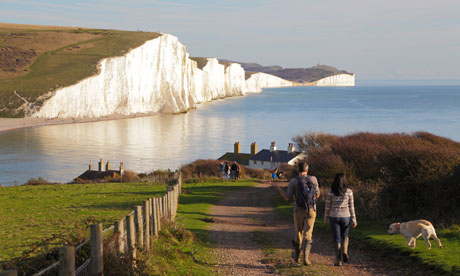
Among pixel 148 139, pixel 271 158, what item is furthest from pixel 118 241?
pixel 148 139

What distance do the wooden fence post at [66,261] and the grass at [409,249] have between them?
6673 mm

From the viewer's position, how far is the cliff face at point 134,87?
394ft

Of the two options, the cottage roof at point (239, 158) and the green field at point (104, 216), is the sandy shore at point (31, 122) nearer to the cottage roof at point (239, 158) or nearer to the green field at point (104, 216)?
the cottage roof at point (239, 158)

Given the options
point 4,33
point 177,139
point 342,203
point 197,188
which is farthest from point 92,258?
point 4,33

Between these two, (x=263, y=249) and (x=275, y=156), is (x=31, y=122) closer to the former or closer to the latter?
(x=275, y=156)

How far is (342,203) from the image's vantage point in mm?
10578

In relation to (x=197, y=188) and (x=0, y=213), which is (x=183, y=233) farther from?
(x=197, y=188)

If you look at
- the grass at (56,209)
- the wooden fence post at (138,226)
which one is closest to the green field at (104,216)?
the grass at (56,209)

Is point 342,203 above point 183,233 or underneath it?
above

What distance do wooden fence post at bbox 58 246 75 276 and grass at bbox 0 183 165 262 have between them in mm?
4106

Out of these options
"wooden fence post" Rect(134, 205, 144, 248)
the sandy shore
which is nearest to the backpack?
"wooden fence post" Rect(134, 205, 144, 248)

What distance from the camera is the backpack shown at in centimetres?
1078

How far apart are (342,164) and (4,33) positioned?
15427 cm

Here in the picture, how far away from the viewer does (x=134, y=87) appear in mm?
133375
